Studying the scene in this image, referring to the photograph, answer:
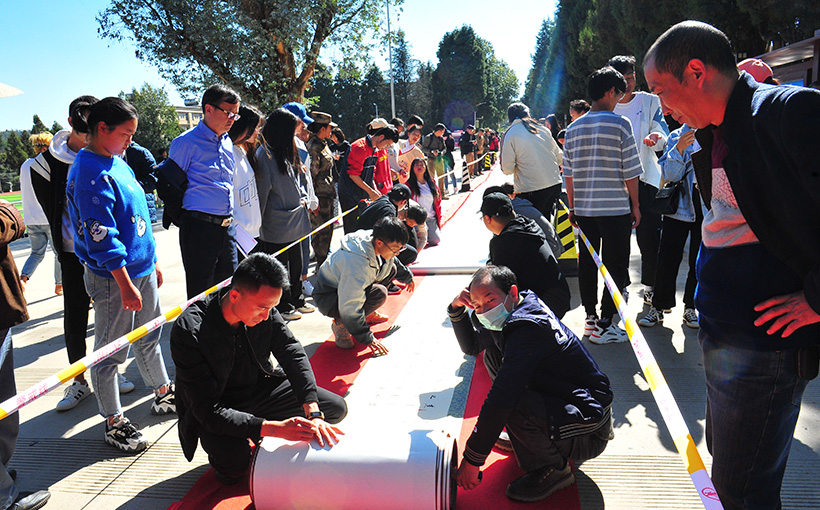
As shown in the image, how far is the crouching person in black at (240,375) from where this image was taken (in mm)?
2439

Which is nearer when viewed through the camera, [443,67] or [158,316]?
[158,316]

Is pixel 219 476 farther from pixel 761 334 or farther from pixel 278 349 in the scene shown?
pixel 761 334

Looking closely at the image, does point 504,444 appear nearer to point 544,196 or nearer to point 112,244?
point 112,244

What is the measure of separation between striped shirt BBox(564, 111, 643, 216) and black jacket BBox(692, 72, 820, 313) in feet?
8.50

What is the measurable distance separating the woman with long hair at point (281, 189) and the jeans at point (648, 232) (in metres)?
3.00

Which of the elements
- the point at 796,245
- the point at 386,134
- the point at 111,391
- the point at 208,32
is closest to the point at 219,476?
the point at 111,391

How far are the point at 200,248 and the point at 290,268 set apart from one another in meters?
1.47

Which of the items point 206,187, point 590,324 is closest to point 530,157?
point 590,324

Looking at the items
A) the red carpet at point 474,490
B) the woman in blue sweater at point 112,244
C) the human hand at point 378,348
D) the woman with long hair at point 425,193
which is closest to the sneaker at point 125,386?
the woman in blue sweater at point 112,244

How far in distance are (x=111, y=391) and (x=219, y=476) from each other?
3.00 ft

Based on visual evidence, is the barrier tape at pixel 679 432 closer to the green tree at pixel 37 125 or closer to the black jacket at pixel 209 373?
the black jacket at pixel 209 373

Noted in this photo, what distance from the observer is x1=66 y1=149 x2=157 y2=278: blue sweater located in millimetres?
2832

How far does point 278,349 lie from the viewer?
2.83 metres

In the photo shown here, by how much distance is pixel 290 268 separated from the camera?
5.19 m
